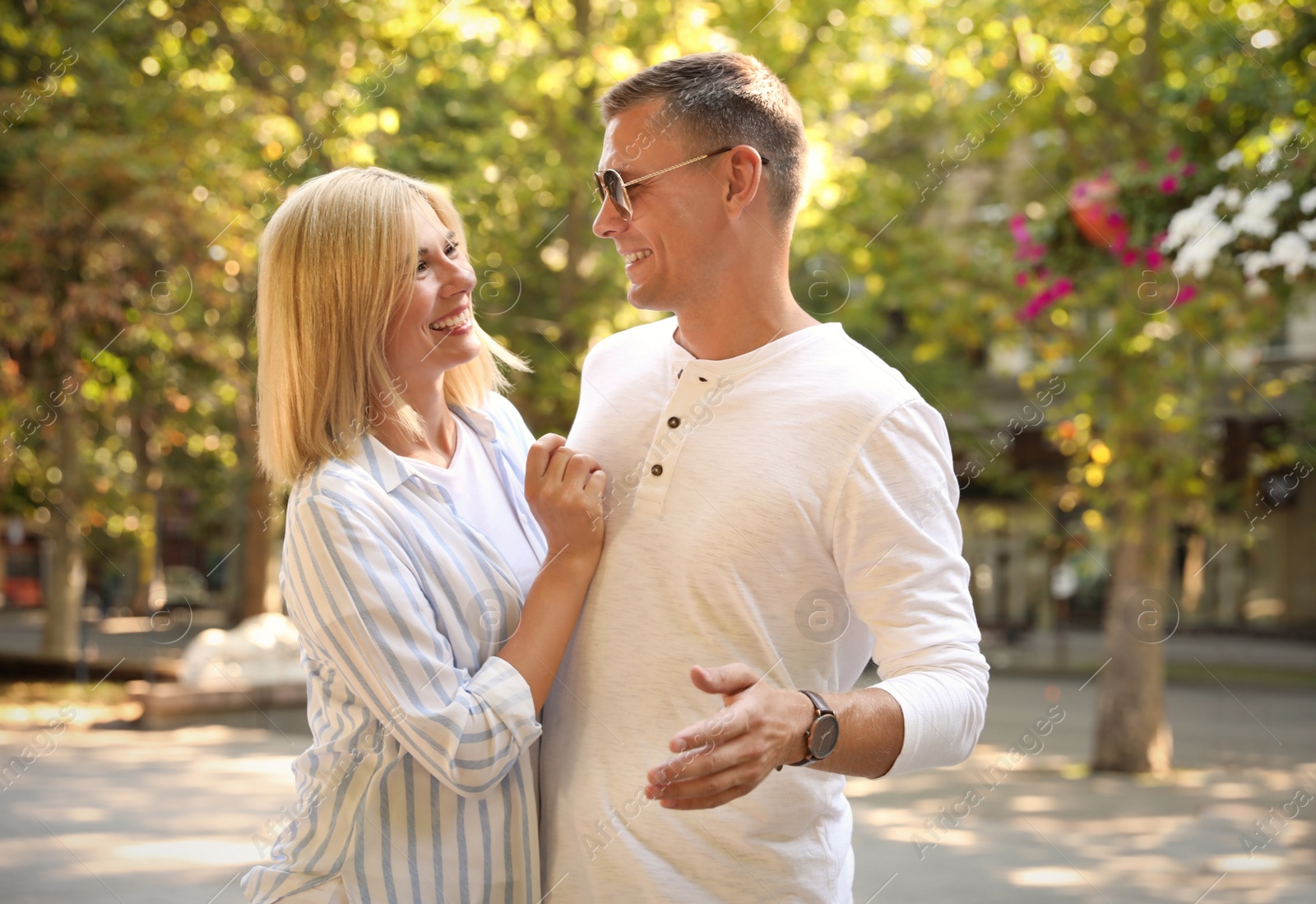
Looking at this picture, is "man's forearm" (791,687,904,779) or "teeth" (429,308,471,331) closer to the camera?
"man's forearm" (791,687,904,779)

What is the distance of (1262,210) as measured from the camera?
5.05 metres

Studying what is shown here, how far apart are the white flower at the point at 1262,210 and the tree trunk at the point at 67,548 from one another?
10.4 metres

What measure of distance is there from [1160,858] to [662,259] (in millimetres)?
6851

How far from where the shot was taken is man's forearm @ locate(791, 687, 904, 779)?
1.75m

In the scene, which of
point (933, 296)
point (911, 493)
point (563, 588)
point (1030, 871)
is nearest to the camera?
point (911, 493)

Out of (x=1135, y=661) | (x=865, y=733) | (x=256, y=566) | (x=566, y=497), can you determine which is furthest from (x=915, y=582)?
(x=256, y=566)

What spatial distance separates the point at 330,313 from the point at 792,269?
331 inches

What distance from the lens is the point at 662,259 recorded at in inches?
87.6

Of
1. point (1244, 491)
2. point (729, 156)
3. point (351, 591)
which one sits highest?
point (729, 156)

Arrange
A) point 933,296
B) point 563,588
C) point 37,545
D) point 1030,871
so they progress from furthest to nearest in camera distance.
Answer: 1. point 37,545
2. point 933,296
3. point 1030,871
4. point 563,588

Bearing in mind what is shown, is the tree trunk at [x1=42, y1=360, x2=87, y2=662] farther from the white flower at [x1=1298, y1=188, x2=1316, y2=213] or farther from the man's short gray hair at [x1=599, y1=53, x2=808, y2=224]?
the man's short gray hair at [x1=599, y1=53, x2=808, y2=224]

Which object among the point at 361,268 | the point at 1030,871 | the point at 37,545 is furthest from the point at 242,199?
the point at 37,545

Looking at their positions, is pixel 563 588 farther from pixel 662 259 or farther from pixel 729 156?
pixel 729 156

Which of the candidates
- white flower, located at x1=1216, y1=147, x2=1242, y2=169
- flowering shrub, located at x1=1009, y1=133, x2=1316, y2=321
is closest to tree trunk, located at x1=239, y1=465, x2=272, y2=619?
flowering shrub, located at x1=1009, y1=133, x2=1316, y2=321
